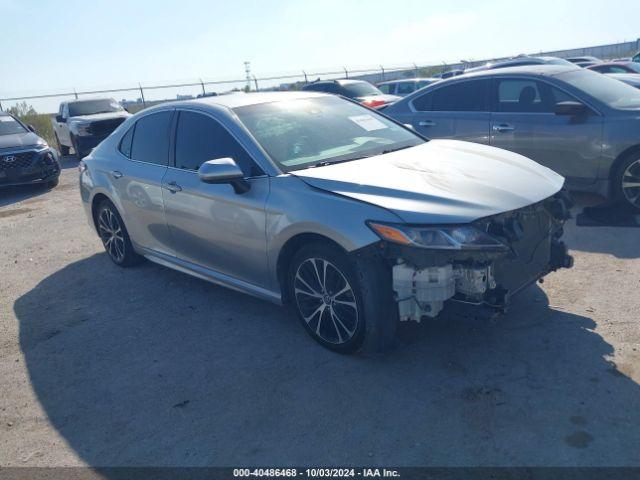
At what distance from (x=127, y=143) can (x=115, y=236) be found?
3.42 feet

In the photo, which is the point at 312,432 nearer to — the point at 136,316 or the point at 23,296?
the point at 136,316

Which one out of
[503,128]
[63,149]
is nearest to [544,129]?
[503,128]

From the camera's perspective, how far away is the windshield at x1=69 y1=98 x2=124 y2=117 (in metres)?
17.1

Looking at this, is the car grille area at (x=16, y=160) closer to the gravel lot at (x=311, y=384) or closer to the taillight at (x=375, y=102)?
the gravel lot at (x=311, y=384)

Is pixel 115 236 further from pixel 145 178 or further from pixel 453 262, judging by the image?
pixel 453 262

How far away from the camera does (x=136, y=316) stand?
5.02m

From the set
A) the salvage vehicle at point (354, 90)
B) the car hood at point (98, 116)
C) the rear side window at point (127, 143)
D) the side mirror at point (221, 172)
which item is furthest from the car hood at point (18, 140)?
the side mirror at point (221, 172)

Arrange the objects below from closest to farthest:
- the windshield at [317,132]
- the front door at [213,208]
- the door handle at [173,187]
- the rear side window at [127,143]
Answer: the front door at [213,208] → the windshield at [317,132] → the door handle at [173,187] → the rear side window at [127,143]

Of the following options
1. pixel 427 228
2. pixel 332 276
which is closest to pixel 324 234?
pixel 332 276

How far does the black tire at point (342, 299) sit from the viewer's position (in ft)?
11.6

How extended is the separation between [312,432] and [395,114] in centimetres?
601

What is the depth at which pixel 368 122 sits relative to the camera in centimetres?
509

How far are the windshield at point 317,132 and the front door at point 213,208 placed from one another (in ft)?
0.76

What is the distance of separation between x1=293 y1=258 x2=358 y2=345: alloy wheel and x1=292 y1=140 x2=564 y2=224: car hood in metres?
0.54
